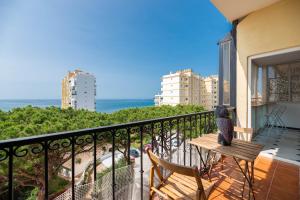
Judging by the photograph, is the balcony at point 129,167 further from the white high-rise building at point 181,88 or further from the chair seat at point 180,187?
the white high-rise building at point 181,88

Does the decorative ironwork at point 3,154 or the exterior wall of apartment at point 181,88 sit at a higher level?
the exterior wall of apartment at point 181,88

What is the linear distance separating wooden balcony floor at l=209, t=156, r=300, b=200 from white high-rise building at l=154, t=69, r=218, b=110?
36.2 metres

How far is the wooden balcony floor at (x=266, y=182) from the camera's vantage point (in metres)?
1.93

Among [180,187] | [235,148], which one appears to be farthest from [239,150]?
[180,187]

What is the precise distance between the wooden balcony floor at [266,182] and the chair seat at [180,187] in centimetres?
75

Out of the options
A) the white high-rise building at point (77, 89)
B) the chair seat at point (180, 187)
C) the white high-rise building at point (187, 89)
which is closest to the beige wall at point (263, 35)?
the chair seat at point (180, 187)

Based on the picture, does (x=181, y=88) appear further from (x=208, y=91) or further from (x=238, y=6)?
(x=238, y=6)

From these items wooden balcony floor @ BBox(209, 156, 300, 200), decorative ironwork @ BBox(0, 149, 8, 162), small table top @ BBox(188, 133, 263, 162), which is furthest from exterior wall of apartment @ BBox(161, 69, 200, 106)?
decorative ironwork @ BBox(0, 149, 8, 162)

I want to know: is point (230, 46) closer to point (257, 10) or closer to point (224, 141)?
point (257, 10)

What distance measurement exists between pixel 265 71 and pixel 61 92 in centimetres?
5241

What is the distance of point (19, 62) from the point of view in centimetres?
2242

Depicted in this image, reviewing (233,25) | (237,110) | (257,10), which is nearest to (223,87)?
(237,110)

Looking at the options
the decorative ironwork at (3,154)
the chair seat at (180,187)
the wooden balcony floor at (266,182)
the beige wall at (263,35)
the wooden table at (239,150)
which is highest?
the beige wall at (263,35)

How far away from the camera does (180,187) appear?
1.37 m
